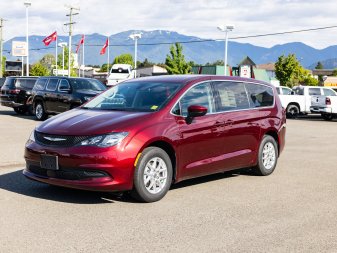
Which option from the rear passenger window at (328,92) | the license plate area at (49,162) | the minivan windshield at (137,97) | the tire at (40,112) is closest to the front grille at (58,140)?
the license plate area at (49,162)

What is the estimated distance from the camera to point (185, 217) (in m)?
5.80

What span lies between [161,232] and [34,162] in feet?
7.27

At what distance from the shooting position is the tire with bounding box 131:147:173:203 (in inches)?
248

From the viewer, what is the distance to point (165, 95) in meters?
7.07

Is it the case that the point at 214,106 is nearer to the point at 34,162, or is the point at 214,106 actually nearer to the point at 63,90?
the point at 34,162

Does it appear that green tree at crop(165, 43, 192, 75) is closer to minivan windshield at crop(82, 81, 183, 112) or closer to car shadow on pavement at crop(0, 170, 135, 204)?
minivan windshield at crop(82, 81, 183, 112)

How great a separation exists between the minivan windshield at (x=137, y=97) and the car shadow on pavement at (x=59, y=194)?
121 cm

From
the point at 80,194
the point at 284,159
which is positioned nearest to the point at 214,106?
the point at 80,194

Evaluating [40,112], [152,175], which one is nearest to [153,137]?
[152,175]

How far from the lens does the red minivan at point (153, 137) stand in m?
6.12

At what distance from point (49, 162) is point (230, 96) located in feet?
10.1

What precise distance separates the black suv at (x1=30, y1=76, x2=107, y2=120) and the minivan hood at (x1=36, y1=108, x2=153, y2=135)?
11.5 metres

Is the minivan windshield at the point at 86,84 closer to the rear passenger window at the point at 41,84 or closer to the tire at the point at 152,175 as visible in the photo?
the rear passenger window at the point at 41,84

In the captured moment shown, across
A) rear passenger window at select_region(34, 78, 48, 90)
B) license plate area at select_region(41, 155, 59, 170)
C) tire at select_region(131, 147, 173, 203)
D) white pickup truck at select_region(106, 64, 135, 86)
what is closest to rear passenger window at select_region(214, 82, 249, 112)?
tire at select_region(131, 147, 173, 203)
